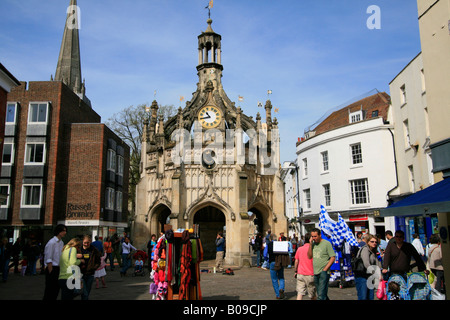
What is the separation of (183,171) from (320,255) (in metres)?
16.8

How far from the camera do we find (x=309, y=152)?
3038cm

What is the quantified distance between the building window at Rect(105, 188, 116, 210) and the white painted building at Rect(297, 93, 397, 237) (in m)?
15.9

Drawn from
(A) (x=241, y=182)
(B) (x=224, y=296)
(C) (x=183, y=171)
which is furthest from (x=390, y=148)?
(B) (x=224, y=296)

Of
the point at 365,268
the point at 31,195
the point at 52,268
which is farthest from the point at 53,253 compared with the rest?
the point at 31,195

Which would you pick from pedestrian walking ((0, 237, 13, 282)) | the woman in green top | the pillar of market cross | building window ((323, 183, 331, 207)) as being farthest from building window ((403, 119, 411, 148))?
pedestrian walking ((0, 237, 13, 282))

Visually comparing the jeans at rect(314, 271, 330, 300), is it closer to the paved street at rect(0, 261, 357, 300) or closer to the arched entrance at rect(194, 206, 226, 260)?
the paved street at rect(0, 261, 357, 300)

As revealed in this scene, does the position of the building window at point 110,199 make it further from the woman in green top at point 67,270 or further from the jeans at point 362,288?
the jeans at point 362,288

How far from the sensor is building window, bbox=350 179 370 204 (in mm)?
25584

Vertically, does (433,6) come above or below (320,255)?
above

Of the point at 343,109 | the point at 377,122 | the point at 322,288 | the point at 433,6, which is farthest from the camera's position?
the point at 343,109

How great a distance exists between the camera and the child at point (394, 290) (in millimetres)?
6711

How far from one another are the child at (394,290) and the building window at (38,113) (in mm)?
27825
